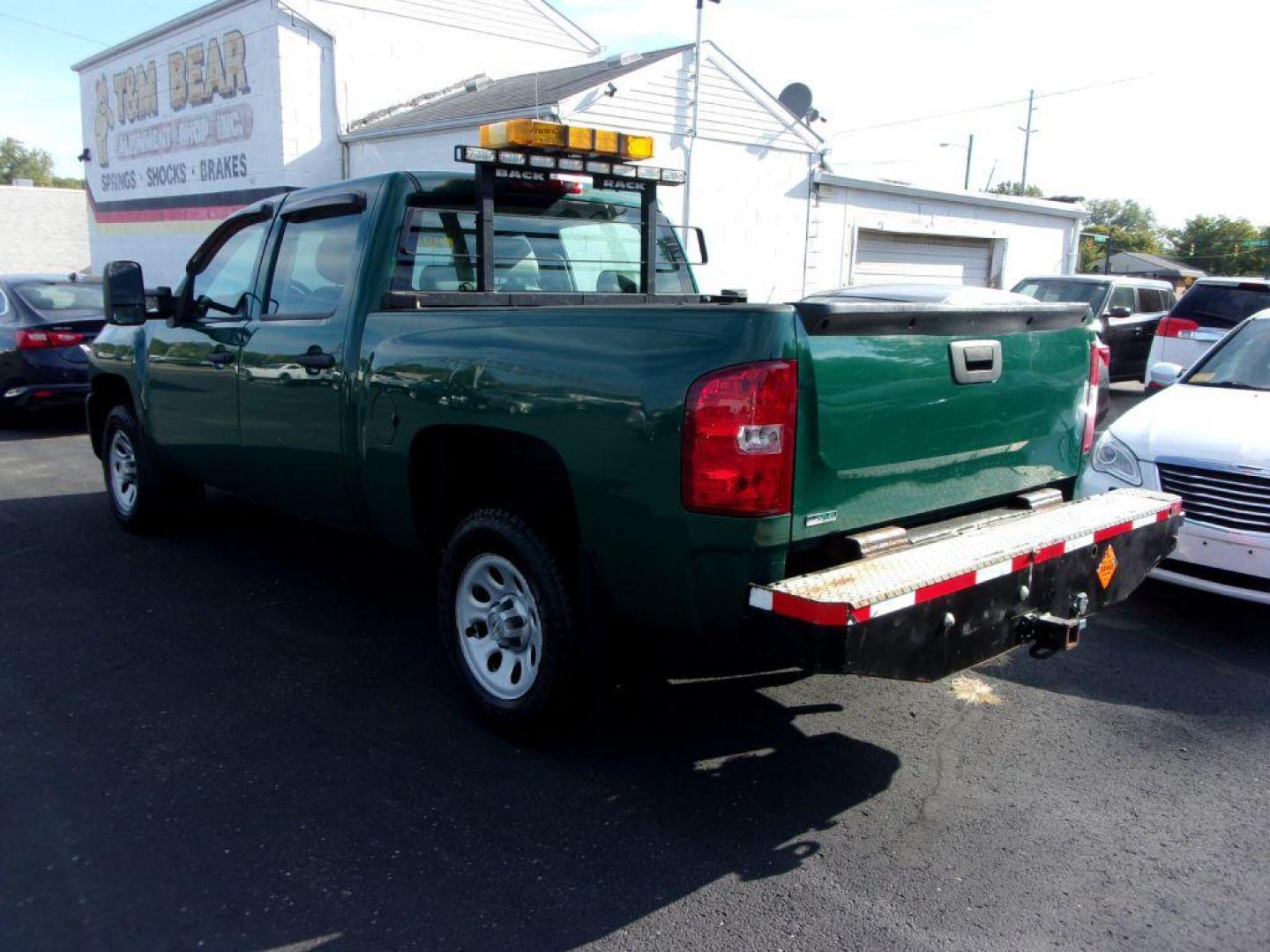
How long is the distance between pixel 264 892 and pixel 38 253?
1565 inches

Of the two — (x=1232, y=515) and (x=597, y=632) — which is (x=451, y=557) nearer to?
(x=597, y=632)

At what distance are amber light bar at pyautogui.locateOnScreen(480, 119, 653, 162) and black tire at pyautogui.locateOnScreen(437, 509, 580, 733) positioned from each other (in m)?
1.64

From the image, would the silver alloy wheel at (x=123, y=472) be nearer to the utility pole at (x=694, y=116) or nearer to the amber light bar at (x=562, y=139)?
the amber light bar at (x=562, y=139)

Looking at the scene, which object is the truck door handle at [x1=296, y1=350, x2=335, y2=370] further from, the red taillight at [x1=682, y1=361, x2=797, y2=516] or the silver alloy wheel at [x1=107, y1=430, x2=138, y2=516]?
the silver alloy wheel at [x1=107, y1=430, x2=138, y2=516]

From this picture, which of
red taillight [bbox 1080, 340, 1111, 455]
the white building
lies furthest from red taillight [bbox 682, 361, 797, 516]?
the white building

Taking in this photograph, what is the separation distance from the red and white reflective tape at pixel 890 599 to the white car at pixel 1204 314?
9.09m

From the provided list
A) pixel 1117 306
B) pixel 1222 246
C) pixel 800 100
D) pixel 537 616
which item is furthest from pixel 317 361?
pixel 1222 246

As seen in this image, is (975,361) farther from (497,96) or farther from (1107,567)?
(497,96)

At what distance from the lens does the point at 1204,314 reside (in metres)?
11.5

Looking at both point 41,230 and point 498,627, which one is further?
point 41,230

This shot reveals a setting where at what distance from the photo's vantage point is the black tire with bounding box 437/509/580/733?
3416mm

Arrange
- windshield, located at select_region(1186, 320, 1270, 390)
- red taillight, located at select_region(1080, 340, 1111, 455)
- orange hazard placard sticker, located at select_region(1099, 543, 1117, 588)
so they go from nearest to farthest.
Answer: orange hazard placard sticker, located at select_region(1099, 543, 1117, 588), red taillight, located at select_region(1080, 340, 1111, 455), windshield, located at select_region(1186, 320, 1270, 390)

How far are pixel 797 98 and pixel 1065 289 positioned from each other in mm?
6386

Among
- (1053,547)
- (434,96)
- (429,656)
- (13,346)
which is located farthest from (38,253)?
(1053,547)
